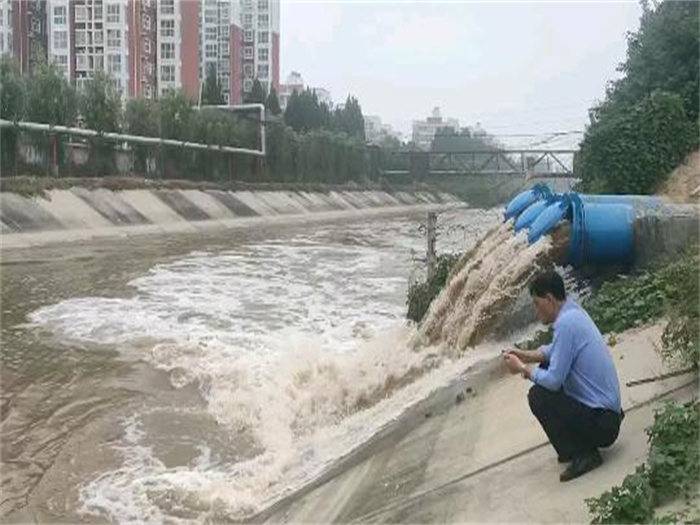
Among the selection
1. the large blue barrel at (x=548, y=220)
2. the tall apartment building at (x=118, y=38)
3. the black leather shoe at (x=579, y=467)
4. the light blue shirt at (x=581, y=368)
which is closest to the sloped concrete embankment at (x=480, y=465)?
the black leather shoe at (x=579, y=467)

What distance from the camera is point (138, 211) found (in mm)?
35438

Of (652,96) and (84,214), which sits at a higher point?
(652,96)

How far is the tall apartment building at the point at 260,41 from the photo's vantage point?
328 feet

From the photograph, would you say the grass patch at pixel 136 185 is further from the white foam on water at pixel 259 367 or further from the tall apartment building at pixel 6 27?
the tall apartment building at pixel 6 27

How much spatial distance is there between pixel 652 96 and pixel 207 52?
3432 inches

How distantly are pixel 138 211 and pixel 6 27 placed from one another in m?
47.1

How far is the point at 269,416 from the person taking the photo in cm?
795

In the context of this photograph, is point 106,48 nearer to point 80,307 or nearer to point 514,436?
point 80,307

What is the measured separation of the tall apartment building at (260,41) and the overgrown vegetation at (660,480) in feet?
320

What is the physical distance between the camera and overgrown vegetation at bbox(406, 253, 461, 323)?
1074cm

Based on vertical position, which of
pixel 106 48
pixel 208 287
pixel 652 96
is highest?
pixel 106 48

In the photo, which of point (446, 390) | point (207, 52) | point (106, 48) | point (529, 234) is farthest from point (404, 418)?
point (207, 52)

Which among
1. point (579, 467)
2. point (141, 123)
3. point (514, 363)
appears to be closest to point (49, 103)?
point (141, 123)

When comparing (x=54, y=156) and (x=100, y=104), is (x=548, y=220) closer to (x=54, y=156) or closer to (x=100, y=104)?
(x=54, y=156)
